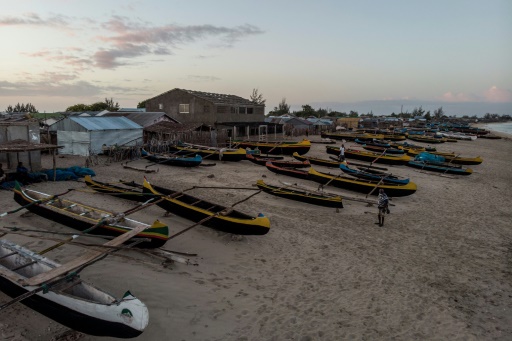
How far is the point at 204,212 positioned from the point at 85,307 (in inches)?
219

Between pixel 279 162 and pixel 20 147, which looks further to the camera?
pixel 279 162

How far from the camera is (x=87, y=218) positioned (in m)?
9.81

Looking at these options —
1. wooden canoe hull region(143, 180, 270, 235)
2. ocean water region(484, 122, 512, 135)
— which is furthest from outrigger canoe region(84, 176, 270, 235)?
ocean water region(484, 122, 512, 135)

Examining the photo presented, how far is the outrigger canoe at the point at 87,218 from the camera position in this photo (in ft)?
28.3

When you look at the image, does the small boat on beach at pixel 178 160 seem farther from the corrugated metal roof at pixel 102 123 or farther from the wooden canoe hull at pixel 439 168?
the wooden canoe hull at pixel 439 168

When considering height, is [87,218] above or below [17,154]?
below

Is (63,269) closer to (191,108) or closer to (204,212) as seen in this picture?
(204,212)

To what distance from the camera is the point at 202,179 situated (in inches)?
767

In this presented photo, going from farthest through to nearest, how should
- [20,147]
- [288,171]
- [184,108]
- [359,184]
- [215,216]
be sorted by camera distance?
1. [184,108]
2. [288,171]
3. [359,184]
4. [20,147]
5. [215,216]

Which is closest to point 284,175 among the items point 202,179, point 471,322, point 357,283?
point 202,179

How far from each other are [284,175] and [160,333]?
15987 mm

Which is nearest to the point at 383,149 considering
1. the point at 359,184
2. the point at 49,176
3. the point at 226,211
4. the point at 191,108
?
the point at 359,184

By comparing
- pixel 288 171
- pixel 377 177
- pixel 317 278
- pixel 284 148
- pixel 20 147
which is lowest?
pixel 317 278

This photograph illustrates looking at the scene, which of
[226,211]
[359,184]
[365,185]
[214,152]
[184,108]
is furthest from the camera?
[184,108]
